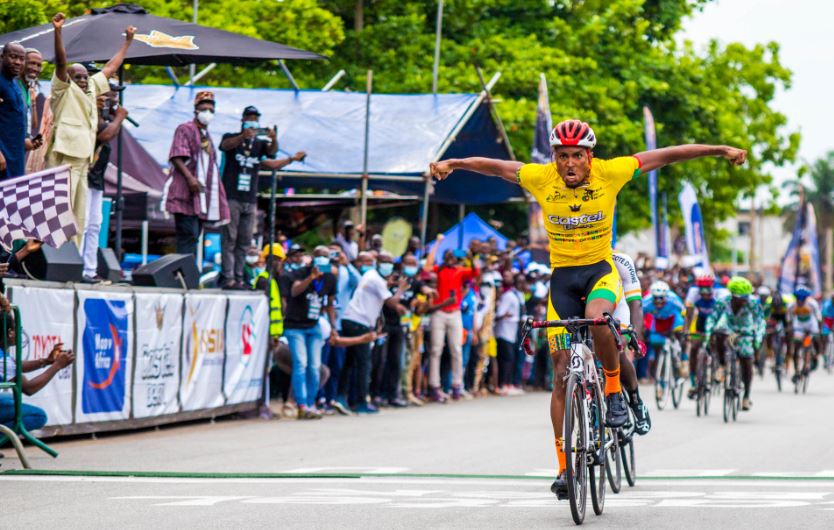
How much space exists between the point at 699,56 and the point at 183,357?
107 feet

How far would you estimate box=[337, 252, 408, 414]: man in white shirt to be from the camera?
20.1 meters

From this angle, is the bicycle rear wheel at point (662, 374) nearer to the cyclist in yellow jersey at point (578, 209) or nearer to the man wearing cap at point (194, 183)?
the man wearing cap at point (194, 183)

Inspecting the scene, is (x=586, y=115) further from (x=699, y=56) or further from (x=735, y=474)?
(x=735, y=474)

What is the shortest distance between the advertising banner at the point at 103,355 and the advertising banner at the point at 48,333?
24 cm

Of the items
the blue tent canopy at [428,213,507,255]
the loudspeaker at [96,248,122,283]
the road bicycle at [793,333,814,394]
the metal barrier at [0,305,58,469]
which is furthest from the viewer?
the blue tent canopy at [428,213,507,255]

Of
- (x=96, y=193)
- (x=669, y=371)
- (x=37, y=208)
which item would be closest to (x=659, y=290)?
(x=669, y=371)

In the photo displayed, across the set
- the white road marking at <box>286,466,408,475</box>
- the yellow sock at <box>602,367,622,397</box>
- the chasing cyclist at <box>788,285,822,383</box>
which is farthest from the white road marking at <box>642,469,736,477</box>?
the chasing cyclist at <box>788,285,822,383</box>

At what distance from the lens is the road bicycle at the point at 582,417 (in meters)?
9.09

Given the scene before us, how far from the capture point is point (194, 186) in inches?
695

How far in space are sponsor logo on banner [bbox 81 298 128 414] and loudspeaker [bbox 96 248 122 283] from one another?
2.15ft

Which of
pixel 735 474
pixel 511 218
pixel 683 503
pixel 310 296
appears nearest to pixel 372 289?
pixel 310 296

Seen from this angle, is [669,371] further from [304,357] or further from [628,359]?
[628,359]

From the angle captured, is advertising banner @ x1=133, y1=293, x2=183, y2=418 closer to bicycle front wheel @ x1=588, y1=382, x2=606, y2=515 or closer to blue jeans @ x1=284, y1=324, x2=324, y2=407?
blue jeans @ x1=284, y1=324, x2=324, y2=407

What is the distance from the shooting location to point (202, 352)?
18219mm
